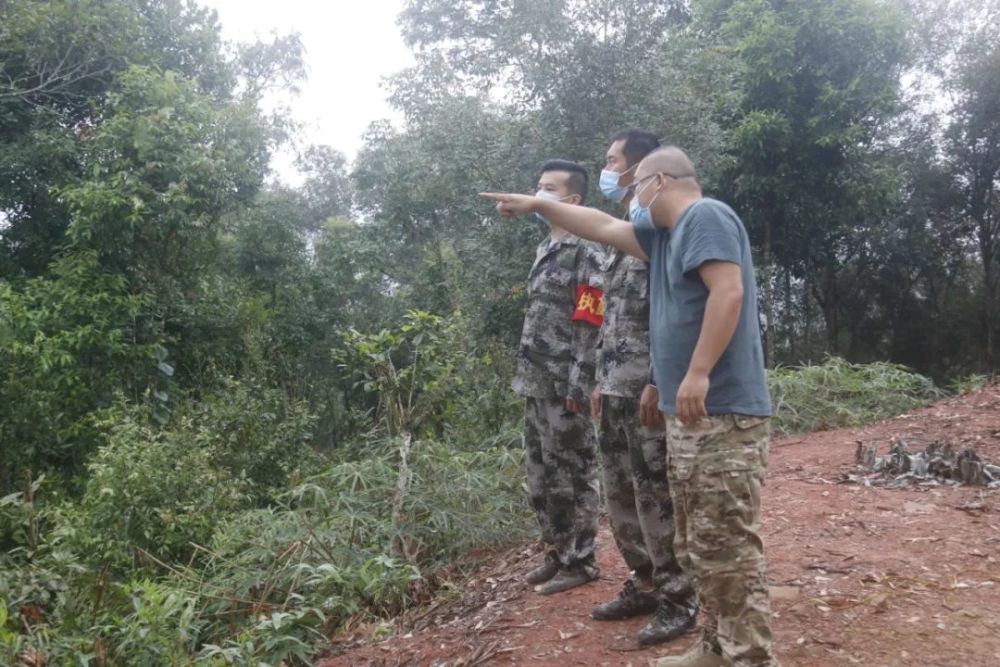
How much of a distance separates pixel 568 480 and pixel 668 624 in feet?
2.45

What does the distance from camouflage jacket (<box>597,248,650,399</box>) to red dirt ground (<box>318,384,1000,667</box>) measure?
2.77 feet

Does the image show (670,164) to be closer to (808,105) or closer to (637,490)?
(637,490)

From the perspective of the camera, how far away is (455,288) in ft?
31.5

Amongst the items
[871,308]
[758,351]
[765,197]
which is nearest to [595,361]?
[758,351]

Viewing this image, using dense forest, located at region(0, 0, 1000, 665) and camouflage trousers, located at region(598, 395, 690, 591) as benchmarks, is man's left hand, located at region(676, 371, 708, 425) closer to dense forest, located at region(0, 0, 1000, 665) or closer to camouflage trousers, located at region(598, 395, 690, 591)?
camouflage trousers, located at region(598, 395, 690, 591)

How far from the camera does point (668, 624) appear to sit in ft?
8.63

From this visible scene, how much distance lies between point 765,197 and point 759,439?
38.0 feet

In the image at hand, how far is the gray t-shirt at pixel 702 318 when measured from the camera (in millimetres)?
2088

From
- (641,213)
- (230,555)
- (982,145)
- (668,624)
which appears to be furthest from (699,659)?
(982,145)

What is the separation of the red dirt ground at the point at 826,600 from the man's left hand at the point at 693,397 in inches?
36.3

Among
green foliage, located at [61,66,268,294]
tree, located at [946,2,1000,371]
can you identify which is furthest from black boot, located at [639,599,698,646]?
tree, located at [946,2,1000,371]

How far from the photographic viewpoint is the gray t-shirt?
2.09 meters

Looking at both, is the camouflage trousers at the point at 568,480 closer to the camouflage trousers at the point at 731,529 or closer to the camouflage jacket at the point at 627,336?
the camouflage jacket at the point at 627,336

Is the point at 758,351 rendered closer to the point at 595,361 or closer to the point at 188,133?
the point at 595,361
